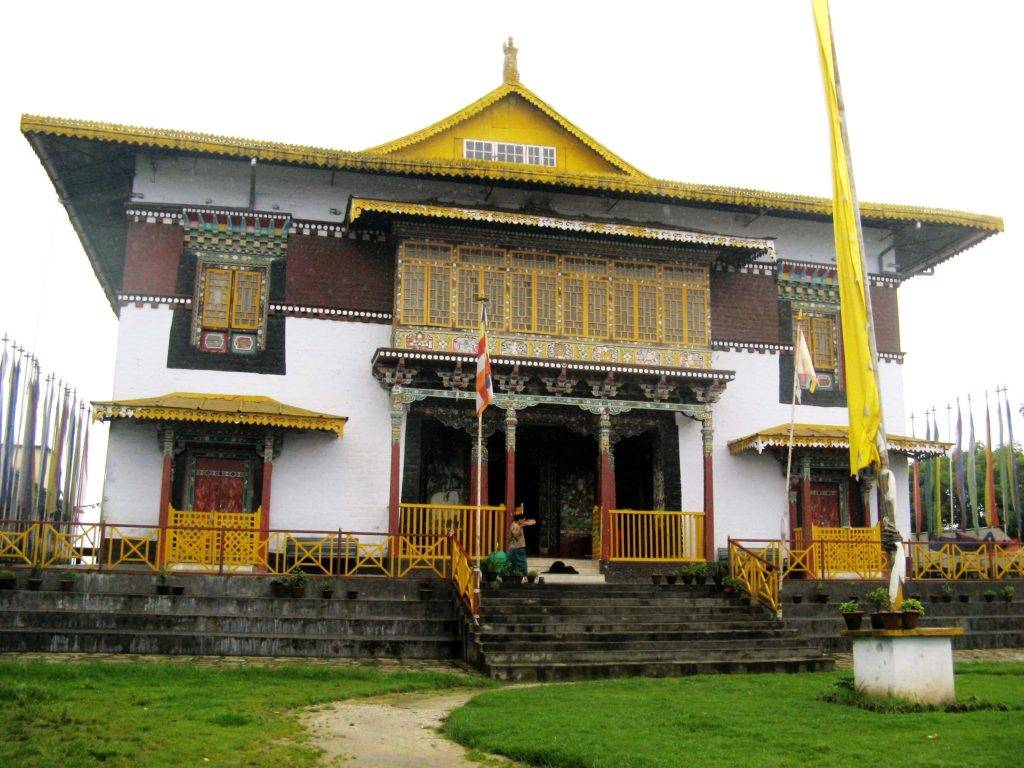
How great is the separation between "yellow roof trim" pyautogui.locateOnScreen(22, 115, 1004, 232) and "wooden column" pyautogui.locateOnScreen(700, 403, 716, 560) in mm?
5023

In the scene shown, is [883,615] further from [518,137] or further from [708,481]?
[518,137]

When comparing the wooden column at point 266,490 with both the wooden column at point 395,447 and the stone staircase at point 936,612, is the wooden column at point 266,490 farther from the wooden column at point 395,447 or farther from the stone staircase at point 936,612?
the stone staircase at point 936,612

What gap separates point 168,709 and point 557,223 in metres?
14.3

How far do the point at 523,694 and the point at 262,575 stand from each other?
6959mm

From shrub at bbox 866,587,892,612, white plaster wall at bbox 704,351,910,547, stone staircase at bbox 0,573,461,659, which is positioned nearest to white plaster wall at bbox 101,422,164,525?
stone staircase at bbox 0,573,461,659

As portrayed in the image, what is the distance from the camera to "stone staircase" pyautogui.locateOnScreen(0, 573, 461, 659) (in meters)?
15.9

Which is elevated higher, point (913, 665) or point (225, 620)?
point (225, 620)

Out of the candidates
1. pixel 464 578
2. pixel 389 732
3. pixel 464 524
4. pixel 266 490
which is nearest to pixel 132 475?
pixel 266 490

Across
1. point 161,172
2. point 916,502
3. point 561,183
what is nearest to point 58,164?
point 161,172

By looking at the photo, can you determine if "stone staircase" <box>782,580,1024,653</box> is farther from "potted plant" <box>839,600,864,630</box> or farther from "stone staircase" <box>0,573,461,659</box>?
"stone staircase" <box>0,573,461,659</box>

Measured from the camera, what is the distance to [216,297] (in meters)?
23.2

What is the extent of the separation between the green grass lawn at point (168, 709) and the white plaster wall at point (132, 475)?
314 inches

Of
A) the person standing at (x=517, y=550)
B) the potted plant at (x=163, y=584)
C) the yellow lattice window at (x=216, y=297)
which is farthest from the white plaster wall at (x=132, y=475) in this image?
the person standing at (x=517, y=550)

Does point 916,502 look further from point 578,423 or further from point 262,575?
point 262,575
